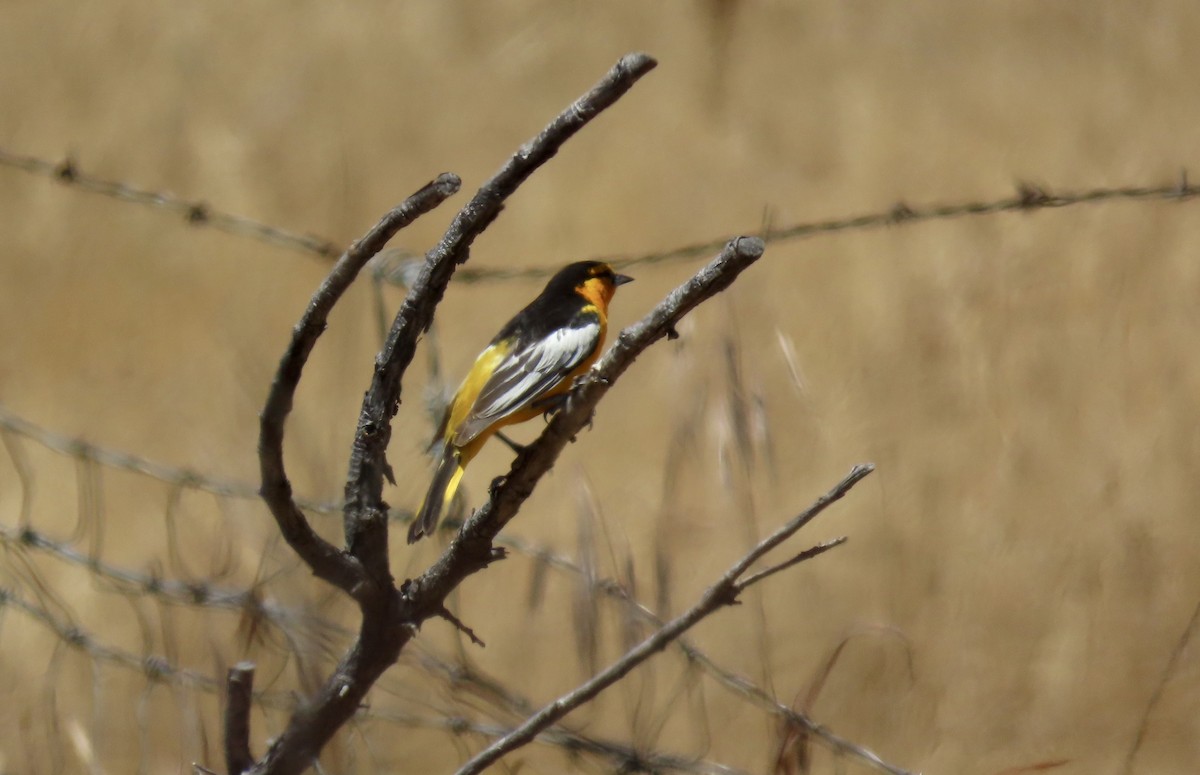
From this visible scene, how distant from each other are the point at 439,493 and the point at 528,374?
309 mm

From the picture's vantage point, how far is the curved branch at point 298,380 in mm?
1691

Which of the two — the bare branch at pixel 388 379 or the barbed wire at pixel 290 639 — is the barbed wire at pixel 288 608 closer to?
the barbed wire at pixel 290 639

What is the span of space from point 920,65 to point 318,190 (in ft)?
6.45

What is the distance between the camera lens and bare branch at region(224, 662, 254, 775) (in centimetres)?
150

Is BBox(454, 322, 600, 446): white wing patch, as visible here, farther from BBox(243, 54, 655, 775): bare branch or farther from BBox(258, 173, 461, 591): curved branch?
BBox(258, 173, 461, 591): curved branch

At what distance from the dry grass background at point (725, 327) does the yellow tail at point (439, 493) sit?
0.46 m

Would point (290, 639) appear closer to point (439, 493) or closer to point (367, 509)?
point (367, 509)

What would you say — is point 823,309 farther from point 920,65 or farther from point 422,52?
point 422,52

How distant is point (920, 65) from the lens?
4.24 m

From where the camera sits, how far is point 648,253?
14.1 feet

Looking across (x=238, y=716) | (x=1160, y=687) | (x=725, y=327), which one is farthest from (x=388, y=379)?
(x=1160, y=687)

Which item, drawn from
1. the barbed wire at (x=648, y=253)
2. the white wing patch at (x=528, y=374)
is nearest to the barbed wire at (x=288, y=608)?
the white wing patch at (x=528, y=374)

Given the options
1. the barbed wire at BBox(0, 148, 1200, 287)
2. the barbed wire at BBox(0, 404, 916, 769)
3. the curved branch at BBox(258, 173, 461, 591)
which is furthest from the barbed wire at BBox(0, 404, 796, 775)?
the barbed wire at BBox(0, 148, 1200, 287)

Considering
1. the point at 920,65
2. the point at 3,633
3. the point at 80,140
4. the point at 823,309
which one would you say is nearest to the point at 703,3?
the point at 920,65
